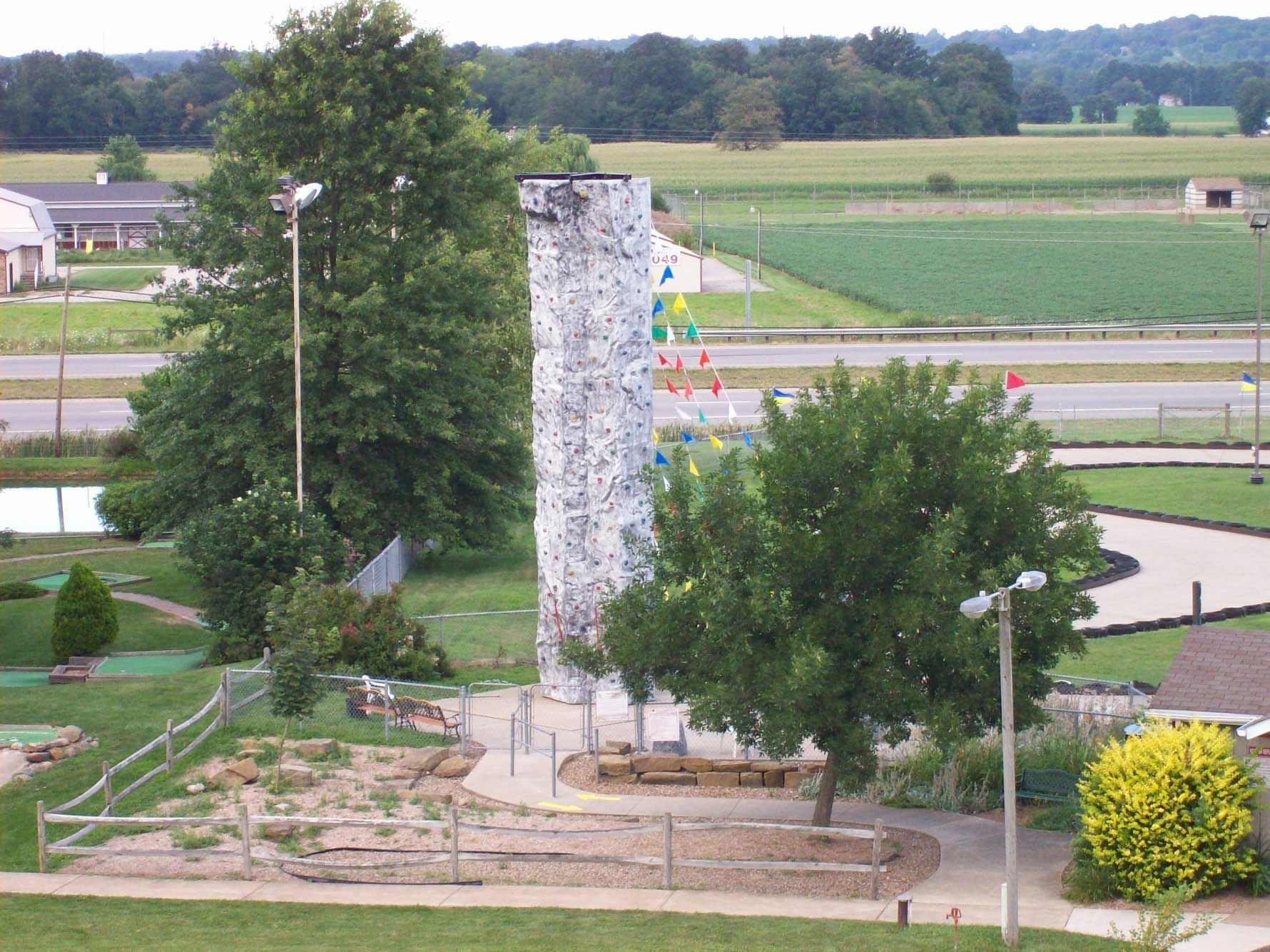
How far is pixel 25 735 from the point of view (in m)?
22.4

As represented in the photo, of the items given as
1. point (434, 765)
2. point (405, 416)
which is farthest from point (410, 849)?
point (405, 416)

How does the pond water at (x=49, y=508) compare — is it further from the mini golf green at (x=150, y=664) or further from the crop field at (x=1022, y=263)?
the crop field at (x=1022, y=263)

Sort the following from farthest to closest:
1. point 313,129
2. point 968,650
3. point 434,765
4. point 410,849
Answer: point 313,129 → point 434,765 → point 410,849 → point 968,650

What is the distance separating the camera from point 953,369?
18016mm

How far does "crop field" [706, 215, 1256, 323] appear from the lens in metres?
80.2

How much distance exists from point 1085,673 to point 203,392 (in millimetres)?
20464

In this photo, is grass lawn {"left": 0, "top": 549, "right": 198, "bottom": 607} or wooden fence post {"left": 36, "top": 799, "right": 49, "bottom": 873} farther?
grass lawn {"left": 0, "top": 549, "right": 198, "bottom": 607}

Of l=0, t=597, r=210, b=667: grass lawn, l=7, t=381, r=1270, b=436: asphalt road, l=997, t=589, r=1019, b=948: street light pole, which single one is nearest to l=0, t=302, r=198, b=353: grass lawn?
l=7, t=381, r=1270, b=436: asphalt road

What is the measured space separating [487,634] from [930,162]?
130701mm

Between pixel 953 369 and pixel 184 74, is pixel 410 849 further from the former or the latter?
pixel 184 74

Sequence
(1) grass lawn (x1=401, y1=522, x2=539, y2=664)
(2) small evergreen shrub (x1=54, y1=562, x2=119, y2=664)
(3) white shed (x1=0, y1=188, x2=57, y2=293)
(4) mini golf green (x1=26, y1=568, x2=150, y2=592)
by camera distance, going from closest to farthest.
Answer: (2) small evergreen shrub (x1=54, y1=562, x2=119, y2=664) → (1) grass lawn (x1=401, y1=522, x2=539, y2=664) → (4) mini golf green (x1=26, y1=568, x2=150, y2=592) → (3) white shed (x1=0, y1=188, x2=57, y2=293)

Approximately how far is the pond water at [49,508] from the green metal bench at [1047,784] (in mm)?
30591

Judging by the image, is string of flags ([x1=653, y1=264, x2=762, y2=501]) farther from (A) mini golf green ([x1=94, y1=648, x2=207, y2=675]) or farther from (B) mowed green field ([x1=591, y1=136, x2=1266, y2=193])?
(B) mowed green field ([x1=591, y1=136, x2=1266, y2=193])

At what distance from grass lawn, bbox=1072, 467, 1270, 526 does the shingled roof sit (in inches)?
682
